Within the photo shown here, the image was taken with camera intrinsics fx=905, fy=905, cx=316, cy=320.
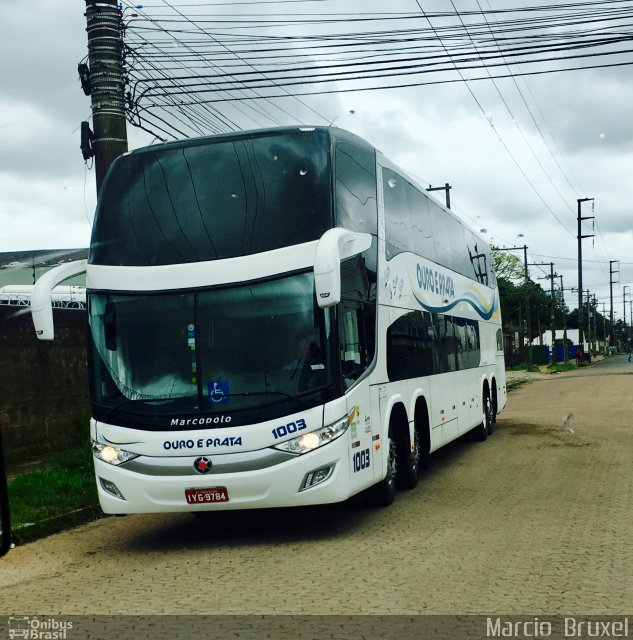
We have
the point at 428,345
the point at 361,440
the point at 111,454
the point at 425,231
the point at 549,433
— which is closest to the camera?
the point at 111,454

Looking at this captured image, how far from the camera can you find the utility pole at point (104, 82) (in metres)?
12.5

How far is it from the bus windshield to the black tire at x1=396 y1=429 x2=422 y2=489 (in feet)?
9.64

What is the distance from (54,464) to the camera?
14.2 metres

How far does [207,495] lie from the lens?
8445 millimetres

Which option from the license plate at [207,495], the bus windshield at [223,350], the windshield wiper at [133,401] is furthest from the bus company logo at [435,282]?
the license plate at [207,495]

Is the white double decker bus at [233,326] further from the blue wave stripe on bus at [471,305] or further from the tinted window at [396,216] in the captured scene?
the blue wave stripe on bus at [471,305]

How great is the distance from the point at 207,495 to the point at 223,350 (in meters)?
1.37

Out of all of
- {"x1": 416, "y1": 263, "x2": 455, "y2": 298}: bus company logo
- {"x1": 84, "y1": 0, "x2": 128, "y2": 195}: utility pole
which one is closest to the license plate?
{"x1": 416, "y1": 263, "x2": 455, "y2": 298}: bus company logo

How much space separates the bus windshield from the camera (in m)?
8.57

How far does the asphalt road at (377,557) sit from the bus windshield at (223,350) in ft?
4.80

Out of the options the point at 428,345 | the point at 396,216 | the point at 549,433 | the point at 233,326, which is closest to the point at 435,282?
the point at 428,345

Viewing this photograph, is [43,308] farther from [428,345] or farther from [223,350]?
[428,345]

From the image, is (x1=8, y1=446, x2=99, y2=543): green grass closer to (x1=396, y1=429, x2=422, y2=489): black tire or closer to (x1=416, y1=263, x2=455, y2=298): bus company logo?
(x1=396, y1=429, x2=422, y2=489): black tire

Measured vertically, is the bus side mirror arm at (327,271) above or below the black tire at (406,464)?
above
